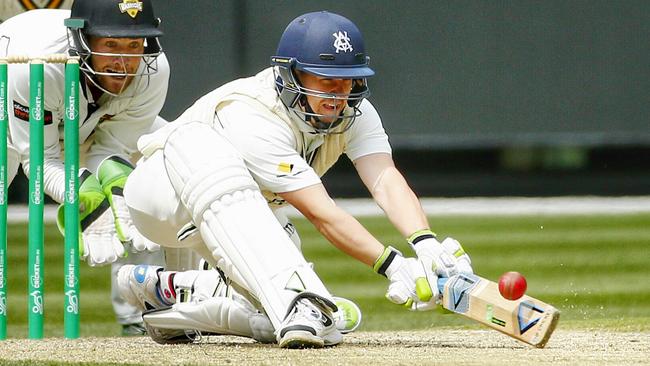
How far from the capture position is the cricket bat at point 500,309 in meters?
3.76

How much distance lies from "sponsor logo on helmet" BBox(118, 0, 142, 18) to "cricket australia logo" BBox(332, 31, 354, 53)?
132 cm

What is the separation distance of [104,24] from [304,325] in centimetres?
191

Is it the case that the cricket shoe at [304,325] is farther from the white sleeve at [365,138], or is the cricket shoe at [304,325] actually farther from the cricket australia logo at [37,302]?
the cricket australia logo at [37,302]

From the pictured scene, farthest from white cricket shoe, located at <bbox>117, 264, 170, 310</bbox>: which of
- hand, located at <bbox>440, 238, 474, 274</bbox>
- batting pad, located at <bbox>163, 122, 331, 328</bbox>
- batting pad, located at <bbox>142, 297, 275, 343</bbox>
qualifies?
hand, located at <bbox>440, 238, 474, 274</bbox>

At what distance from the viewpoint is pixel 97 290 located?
7934 millimetres

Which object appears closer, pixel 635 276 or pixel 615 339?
pixel 615 339

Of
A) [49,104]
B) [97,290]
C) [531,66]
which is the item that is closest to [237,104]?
[49,104]

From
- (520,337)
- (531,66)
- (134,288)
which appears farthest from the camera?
(531,66)

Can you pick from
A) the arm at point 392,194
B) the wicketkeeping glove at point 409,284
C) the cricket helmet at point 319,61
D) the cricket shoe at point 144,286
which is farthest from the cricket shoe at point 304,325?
the cricket shoe at point 144,286

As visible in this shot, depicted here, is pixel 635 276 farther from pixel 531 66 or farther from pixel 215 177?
pixel 215 177

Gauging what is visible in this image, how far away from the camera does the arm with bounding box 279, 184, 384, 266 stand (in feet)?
13.2

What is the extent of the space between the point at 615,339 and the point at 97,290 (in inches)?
170

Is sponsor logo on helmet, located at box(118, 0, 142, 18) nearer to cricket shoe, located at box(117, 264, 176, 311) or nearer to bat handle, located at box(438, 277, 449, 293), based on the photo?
cricket shoe, located at box(117, 264, 176, 311)

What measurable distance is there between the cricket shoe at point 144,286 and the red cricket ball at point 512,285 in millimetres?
1337
